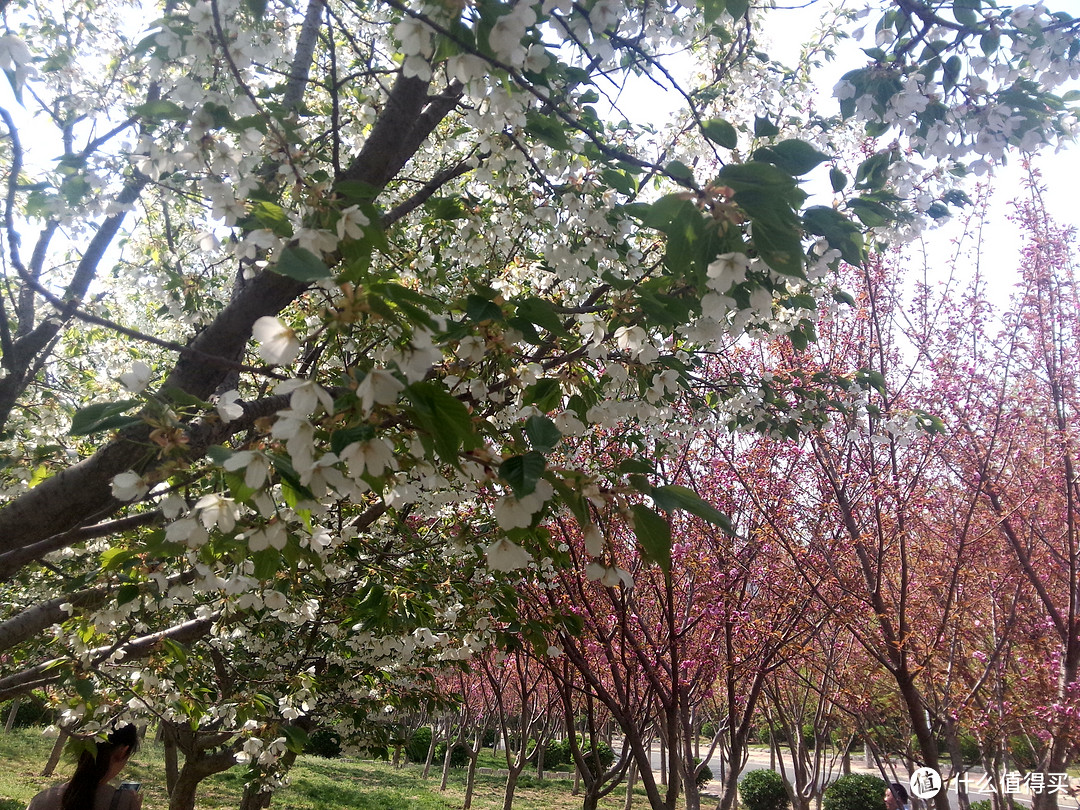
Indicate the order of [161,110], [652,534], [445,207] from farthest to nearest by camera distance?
1. [445,207]
2. [161,110]
3. [652,534]

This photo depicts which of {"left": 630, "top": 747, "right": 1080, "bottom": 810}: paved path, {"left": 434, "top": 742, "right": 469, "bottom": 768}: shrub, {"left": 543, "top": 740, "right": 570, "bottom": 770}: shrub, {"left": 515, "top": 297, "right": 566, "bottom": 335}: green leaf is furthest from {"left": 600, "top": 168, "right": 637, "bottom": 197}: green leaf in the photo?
{"left": 543, "top": 740, "right": 570, "bottom": 770}: shrub

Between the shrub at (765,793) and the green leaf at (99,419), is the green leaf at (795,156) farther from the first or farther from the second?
the shrub at (765,793)

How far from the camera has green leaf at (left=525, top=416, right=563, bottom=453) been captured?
1.33 metres

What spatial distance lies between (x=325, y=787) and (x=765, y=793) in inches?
425

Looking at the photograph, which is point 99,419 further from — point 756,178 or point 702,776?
point 702,776

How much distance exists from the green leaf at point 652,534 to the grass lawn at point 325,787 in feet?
44.0

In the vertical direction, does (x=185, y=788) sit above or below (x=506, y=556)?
below

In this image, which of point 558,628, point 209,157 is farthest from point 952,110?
point 558,628

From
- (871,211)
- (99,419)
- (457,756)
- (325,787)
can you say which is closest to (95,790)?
(99,419)

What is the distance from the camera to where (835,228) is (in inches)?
62.7

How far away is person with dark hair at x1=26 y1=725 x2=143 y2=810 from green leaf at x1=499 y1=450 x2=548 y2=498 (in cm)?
315

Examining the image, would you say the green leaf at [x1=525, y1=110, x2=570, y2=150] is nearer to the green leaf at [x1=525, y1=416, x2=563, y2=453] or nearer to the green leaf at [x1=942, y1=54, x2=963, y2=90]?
the green leaf at [x1=525, y1=416, x2=563, y2=453]

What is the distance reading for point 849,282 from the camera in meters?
6.41

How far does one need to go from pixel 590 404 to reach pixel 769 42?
4.26 m
